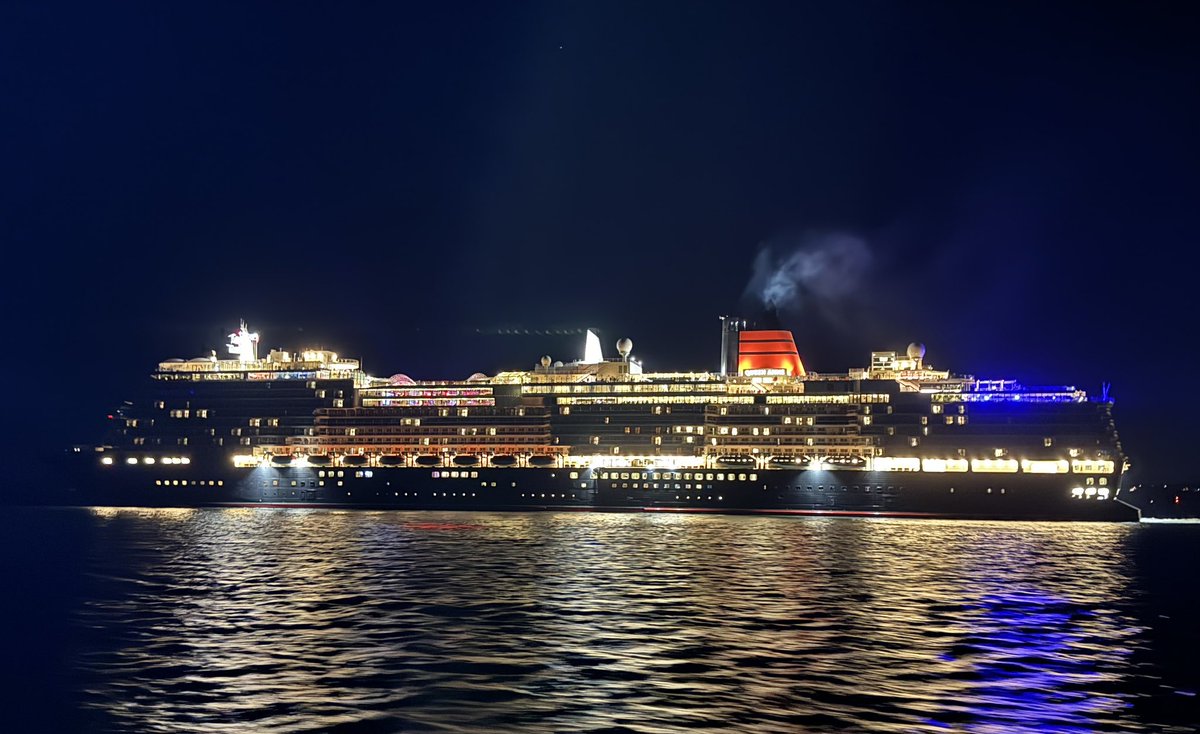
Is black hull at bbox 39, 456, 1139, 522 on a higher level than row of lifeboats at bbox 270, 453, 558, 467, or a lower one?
lower

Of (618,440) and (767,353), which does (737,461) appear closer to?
(618,440)

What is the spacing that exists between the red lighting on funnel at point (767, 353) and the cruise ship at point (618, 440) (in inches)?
7.7

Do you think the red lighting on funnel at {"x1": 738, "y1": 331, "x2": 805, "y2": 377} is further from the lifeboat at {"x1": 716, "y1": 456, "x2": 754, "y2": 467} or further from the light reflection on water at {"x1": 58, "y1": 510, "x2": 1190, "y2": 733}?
the light reflection on water at {"x1": 58, "y1": 510, "x2": 1190, "y2": 733}

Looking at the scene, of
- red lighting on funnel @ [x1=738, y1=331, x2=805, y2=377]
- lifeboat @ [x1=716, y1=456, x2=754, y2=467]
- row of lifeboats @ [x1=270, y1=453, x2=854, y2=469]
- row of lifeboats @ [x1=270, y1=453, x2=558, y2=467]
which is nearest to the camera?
lifeboat @ [x1=716, y1=456, x2=754, y2=467]

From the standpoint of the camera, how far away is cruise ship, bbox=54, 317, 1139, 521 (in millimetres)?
86438

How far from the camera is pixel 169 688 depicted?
1013 inches

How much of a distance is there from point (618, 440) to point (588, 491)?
20.7ft

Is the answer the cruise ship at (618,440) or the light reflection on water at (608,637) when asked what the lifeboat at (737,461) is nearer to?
the cruise ship at (618,440)

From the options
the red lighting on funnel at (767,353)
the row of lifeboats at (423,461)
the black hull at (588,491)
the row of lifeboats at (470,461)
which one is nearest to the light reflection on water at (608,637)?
the black hull at (588,491)

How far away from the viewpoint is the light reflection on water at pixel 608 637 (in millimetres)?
23719

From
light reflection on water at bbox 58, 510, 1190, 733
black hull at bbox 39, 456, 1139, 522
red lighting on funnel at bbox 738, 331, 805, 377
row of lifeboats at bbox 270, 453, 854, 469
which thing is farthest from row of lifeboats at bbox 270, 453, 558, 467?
light reflection on water at bbox 58, 510, 1190, 733

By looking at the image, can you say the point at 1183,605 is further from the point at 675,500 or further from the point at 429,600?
the point at 675,500

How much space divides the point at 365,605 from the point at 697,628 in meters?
12.6

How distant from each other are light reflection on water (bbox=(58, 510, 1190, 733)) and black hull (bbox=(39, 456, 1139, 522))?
24445 mm
